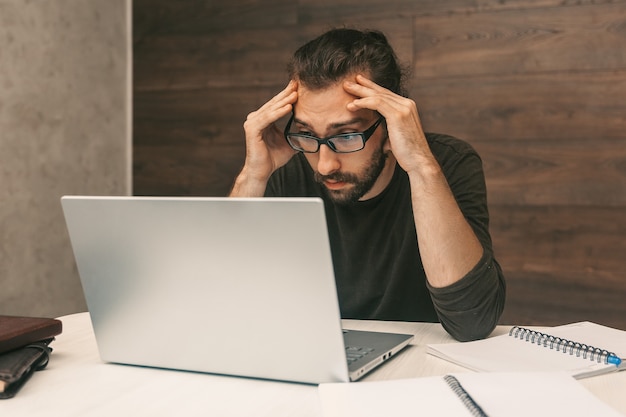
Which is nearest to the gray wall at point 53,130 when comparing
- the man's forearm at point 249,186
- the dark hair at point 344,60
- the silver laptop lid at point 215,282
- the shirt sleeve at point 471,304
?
the man's forearm at point 249,186

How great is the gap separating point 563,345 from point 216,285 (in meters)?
0.53

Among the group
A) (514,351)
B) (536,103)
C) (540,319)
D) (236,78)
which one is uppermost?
(236,78)

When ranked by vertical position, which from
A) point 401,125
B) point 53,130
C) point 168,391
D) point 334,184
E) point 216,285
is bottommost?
point 168,391

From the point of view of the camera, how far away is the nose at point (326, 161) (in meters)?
1.47

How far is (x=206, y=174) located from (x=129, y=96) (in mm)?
478

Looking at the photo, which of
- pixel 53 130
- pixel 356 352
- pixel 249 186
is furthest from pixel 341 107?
pixel 53 130

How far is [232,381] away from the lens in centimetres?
92

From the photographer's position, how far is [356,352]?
993mm

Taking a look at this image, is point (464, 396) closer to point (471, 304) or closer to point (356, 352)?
point (356, 352)

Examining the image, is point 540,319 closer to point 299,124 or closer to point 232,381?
point 299,124

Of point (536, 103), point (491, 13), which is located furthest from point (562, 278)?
point (491, 13)

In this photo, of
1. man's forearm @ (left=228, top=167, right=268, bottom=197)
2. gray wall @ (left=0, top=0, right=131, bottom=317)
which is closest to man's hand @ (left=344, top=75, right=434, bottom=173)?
man's forearm @ (left=228, top=167, right=268, bottom=197)

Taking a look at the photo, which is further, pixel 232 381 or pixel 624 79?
pixel 624 79

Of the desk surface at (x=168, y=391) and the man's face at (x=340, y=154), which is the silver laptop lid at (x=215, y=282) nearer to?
the desk surface at (x=168, y=391)
